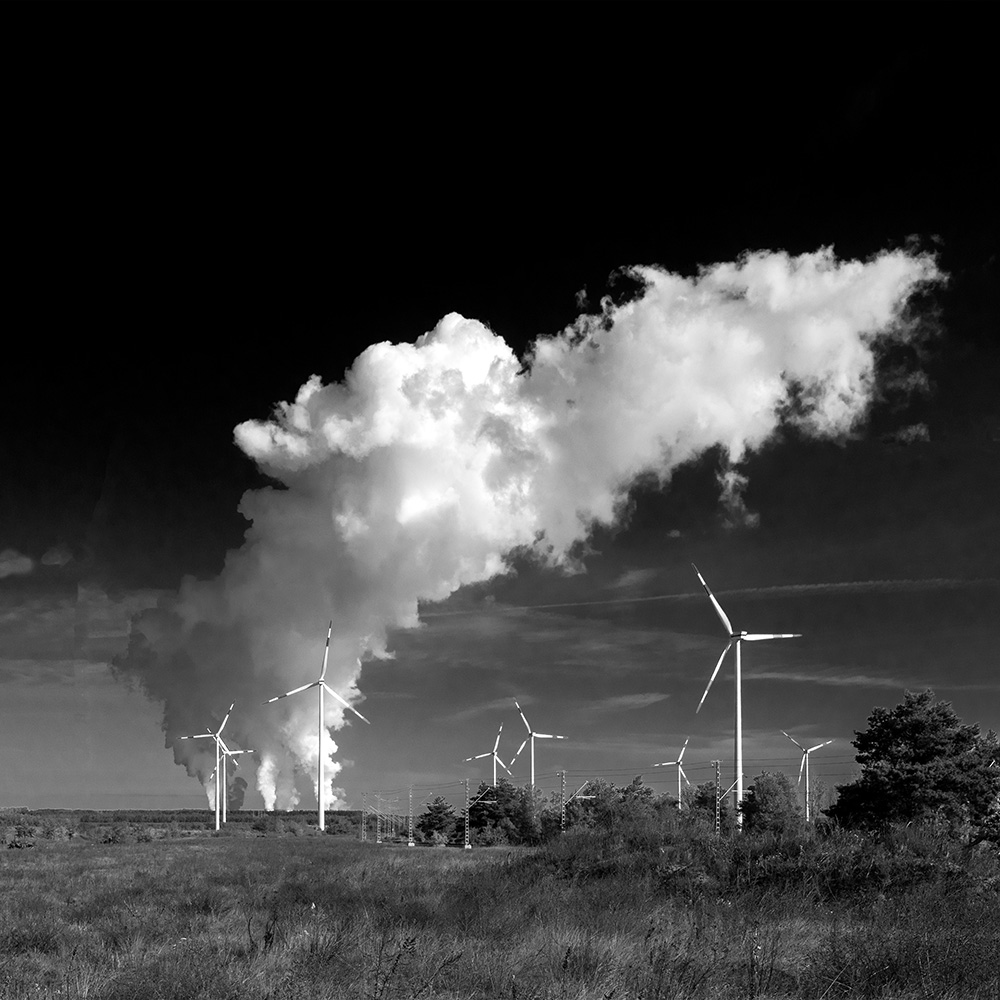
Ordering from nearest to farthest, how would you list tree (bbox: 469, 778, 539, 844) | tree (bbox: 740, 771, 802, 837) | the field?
the field → tree (bbox: 740, 771, 802, 837) → tree (bbox: 469, 778, 539, 844)

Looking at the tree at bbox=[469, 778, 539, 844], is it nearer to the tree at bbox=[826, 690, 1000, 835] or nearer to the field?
the tree at bbox=[826, 690, 1000, 835]

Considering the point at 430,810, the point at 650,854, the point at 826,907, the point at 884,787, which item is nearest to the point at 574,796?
the point at 430,810

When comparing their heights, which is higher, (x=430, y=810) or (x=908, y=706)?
(x=908, y=706)

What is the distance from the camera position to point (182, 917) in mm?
21031

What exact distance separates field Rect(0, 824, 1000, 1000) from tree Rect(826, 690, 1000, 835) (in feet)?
143

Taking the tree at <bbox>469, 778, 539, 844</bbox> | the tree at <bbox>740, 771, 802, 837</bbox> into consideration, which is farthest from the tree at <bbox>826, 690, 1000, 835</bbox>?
the tree at <bbox>469, 778, 539, 844</bbox>

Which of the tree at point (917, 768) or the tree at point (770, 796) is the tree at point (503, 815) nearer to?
the tree at point (770, 796)

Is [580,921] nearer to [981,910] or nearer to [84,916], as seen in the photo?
[981,910]

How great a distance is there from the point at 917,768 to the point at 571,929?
57.2 metres

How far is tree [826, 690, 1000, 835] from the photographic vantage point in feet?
215

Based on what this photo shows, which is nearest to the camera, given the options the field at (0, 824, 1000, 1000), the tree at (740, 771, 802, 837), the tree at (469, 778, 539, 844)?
the field at (0, 824, 1000, 1000)

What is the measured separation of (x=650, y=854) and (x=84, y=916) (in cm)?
1384

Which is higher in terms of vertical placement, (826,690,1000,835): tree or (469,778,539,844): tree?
(826,690,1000,835): tree

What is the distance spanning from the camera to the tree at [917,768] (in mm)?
65562
